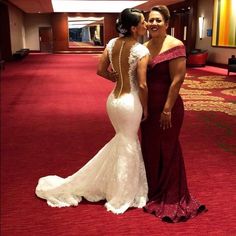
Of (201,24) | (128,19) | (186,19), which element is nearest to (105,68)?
(128,19)

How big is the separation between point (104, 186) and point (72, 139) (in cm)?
205

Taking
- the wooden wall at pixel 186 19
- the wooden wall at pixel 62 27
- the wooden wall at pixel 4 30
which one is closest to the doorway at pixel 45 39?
the wooden wall at pixel 62 27

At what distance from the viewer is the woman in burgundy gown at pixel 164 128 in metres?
2.56

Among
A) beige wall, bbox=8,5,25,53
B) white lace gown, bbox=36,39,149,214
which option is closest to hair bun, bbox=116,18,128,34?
white lace gown, bbox=36,39,149,214

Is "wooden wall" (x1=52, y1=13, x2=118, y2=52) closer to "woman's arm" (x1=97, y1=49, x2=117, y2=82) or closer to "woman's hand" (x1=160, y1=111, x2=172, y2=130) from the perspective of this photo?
"woman's arm" (x1=97, y1=49, x2=117, y2=82)

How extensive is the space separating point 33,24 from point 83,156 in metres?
28.5

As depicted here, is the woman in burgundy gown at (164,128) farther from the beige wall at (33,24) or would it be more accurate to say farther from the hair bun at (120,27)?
the beige wall at (33,24)

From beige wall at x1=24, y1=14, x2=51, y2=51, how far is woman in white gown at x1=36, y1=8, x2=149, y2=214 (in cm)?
2922

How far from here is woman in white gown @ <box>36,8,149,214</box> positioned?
102 inches

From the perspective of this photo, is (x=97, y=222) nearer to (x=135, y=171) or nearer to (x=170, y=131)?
(x=135, y=171)

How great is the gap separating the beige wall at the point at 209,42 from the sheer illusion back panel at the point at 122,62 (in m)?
12.8

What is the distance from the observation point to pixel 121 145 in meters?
2.81

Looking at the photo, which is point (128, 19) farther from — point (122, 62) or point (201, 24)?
point (201, 24)

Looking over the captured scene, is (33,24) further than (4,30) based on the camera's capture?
Yes
